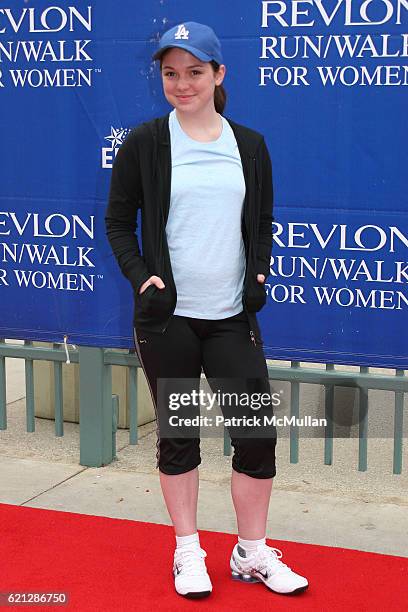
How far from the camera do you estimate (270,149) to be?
4586 millimetres

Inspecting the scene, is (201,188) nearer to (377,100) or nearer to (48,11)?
(377,100)

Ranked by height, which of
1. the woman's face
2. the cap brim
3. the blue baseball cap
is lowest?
the woman's face

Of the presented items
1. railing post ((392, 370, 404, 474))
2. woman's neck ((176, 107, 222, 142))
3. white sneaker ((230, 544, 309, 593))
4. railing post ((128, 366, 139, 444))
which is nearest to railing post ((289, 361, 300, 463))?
railing post ((392, 370, 404, 474))

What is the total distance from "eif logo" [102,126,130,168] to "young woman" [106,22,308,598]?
1203 millimetres

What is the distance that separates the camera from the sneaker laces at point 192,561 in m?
3.70

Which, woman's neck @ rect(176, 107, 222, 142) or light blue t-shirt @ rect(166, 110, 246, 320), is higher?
woman's neck @ rect(176, 107, 222, 142)

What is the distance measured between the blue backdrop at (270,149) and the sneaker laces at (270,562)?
3.88 ft

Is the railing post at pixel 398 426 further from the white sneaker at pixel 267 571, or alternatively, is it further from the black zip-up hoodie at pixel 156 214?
the black zip-up hoodie at pixel 156 214

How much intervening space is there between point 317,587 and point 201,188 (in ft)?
5.01

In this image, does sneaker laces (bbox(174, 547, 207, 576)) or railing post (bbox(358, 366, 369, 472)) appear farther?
railing post (bbox(358, 366, 369, 472))

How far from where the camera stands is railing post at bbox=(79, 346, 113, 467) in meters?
5.10

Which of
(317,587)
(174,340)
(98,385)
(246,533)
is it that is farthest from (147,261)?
(98,385)

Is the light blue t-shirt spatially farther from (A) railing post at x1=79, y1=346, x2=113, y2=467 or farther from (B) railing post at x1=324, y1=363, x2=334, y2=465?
(A) railing post at x1=79, y1=346, x2=113, y2=467

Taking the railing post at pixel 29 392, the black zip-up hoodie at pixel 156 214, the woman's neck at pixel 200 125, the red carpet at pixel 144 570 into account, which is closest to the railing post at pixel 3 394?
the railing post at pixel 29 392
